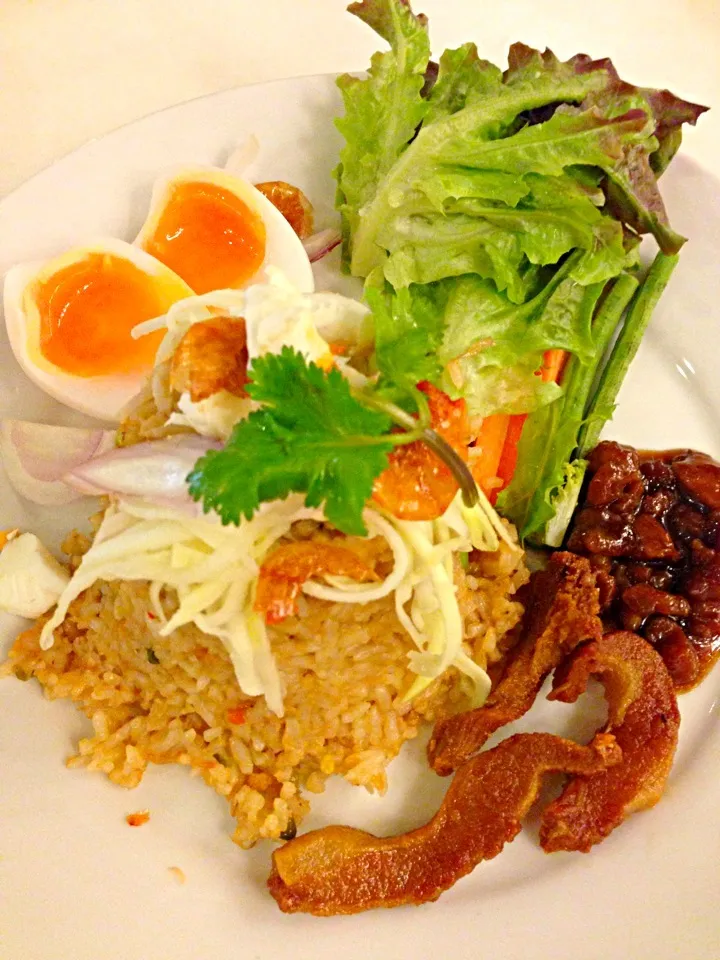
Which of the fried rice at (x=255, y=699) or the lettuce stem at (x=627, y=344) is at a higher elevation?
Answer: the lettuce stem at (x=627, y=344)

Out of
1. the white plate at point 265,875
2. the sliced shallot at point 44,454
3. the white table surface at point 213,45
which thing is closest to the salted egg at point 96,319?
the sliced shallot at point 44,454

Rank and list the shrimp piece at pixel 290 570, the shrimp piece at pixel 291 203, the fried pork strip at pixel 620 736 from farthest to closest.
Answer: the shrimp piece at pixel 291 203
the fried pork strip at pixel 620 736
the shrimp piece at pixel 290 570

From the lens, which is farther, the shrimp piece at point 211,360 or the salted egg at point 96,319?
the salted egg at point 96,319

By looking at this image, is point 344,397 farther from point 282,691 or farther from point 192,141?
point 192,141

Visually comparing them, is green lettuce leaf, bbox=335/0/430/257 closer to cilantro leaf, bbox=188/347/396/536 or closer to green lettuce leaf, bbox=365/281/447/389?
green lettuce leaf, bbox=365/281/447/389

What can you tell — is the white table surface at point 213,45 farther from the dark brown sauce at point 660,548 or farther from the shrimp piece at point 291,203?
the dark brown sauce at point 660,548

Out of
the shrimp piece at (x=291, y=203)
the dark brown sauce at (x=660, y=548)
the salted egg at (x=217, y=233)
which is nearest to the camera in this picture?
the dark brown sauce at (x=660, y=548)
